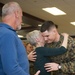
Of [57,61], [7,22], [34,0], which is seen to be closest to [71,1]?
[34,0]

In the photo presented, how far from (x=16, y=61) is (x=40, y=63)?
2.60 ft

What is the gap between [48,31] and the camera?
2.54m

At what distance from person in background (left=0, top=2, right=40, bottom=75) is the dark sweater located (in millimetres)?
538

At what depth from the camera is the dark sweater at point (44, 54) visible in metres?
2.40

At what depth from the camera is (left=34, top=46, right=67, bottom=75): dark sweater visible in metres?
2.40

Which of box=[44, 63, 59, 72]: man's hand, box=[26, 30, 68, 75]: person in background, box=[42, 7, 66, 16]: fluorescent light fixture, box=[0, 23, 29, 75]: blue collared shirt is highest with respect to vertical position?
box=[0, 23, 29, 75]: blue collared shirt

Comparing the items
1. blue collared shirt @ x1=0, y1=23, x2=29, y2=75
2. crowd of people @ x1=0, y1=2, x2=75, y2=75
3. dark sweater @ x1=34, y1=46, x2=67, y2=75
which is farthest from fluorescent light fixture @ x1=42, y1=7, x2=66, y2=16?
blue collared shirt @ x1=0, y1=23, x2=29, y2=75

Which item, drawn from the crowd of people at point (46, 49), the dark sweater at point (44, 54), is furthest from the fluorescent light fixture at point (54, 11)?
the dark sweater at point (44, 54)

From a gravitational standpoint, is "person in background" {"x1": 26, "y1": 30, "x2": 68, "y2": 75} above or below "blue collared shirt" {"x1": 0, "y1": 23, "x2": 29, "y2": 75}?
below

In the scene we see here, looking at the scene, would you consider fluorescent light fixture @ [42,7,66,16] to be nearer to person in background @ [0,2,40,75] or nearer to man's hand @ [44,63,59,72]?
man's hand @ [44,63,59,72]

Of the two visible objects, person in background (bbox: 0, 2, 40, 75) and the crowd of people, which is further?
the crowd of people

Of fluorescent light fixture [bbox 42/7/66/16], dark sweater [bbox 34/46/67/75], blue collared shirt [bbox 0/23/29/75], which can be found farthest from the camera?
fluorescent light fixture [bbox 42/7/66/16]

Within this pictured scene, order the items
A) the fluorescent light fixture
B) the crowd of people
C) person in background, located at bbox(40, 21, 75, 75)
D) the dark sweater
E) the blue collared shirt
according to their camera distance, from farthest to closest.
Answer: the fluorescent light fixture, person in background, located at bbox(40, 21, 75, 75), the dark sweater, the crowd of people, the blue collared shirt

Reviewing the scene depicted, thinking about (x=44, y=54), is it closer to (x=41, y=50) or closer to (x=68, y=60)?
(x=41, y=50)
